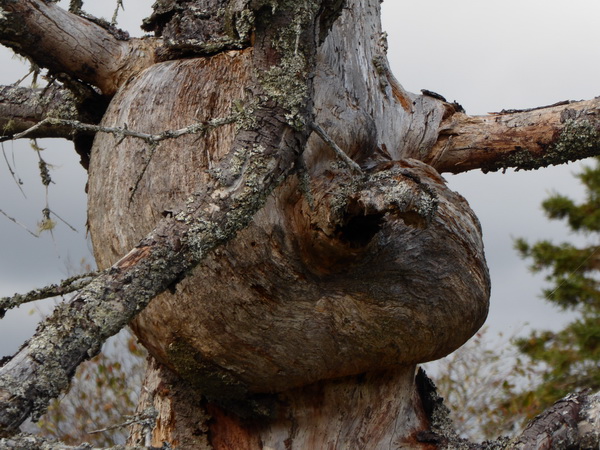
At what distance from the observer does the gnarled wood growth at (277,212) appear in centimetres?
220

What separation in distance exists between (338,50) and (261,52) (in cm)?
78

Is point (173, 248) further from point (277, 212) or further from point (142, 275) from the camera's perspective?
point (277, 212)

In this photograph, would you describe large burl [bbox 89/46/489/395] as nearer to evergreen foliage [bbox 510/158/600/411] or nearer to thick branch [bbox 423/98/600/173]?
thick branch [bbox 423/98/600/173]

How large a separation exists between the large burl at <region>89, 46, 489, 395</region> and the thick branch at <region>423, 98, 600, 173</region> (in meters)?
0.61

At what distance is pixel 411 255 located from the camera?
8.58 ft

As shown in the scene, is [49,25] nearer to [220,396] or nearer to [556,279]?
[220,396]

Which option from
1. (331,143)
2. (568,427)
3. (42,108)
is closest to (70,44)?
(42,108)

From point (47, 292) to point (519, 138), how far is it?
205 centimetres

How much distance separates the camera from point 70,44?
2885 millimetres

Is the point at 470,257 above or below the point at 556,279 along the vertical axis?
below

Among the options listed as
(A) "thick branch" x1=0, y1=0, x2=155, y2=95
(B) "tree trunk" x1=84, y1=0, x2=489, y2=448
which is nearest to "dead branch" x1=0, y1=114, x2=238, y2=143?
(B) "tree trunk" x1=84, y1=0, x2=489, y2=448

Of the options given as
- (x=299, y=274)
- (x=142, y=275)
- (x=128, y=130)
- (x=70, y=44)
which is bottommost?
(x=142, y=275)

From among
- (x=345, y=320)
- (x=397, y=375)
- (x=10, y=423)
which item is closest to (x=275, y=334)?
(x=345, y=320)

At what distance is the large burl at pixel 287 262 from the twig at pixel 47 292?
57cm
